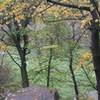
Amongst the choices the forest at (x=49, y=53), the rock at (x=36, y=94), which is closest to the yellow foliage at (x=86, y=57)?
the forest at (x=49, y=53)

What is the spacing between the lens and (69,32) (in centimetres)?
2011

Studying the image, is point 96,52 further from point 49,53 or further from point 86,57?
point 49,53

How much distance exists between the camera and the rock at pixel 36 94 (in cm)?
1331

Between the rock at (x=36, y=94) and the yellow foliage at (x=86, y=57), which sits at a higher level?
the yellow foliage at (x=86, y=57)

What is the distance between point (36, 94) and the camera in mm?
13406

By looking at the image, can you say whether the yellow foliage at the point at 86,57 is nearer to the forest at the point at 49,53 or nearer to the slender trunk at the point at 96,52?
the forest at the point at 49,53

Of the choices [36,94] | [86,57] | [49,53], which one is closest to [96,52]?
[36,94]

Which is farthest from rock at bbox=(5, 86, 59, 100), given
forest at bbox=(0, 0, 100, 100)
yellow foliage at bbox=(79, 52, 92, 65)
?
yellow foliage at bbox=(79, 52, 92, 65)

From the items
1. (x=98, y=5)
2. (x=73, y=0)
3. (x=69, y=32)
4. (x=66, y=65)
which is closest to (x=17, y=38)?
(x=69, y=32)

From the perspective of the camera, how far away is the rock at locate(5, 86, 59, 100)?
1331 centimetres

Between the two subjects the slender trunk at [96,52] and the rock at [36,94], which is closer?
the slender trunk at [96,52]

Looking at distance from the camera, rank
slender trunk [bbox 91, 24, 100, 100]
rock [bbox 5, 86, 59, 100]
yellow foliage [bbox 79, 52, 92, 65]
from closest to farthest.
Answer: slender trunk [bbox 91, 24, 100, 100] → rock [bbox 5, 86, 59, 100] → yellow foliage [bbox 79, 52, 92, 65]

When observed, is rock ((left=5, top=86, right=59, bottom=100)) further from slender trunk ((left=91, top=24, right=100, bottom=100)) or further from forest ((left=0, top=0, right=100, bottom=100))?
slender trunk ((left=91, top=24, right=100, bottom=100))

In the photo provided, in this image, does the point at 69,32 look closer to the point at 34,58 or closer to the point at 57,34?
the point at 57,34
